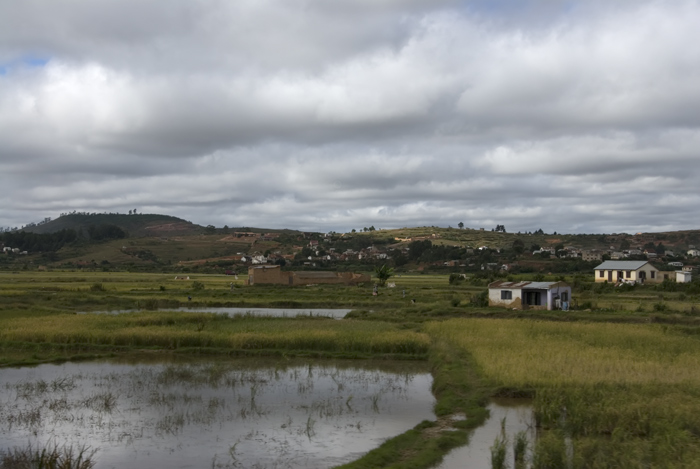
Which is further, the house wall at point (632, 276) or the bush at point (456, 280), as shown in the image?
the bush at point (456, 280)

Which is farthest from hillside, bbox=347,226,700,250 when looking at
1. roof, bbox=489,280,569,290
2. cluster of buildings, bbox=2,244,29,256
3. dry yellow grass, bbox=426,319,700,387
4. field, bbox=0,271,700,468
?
dry yellow grass, bbox=426,319,700,387

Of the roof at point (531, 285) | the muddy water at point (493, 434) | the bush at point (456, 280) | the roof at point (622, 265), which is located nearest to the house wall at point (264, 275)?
the bush at point (456, 280)

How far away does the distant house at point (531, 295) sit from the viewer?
3656cm

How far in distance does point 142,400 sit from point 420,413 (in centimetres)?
668

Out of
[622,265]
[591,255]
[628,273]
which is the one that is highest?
[591,255]

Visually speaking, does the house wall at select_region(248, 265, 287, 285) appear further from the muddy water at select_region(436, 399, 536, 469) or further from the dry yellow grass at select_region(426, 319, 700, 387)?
the muddy water at select_region(436, 399, 536, 469)

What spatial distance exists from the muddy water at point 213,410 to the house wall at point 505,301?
60.9 ft

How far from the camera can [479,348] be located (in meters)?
21.2

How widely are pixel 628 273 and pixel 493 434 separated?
45791 millimetres

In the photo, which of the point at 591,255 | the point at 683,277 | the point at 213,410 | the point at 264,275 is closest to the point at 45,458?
the point at 213,410

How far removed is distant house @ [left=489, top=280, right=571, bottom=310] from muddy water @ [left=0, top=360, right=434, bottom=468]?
18.6m

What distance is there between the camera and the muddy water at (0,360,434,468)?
37.2 feet

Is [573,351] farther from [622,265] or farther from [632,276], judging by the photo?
[622,265]

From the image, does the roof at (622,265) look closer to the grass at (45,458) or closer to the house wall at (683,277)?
the house wall at (683,277)
